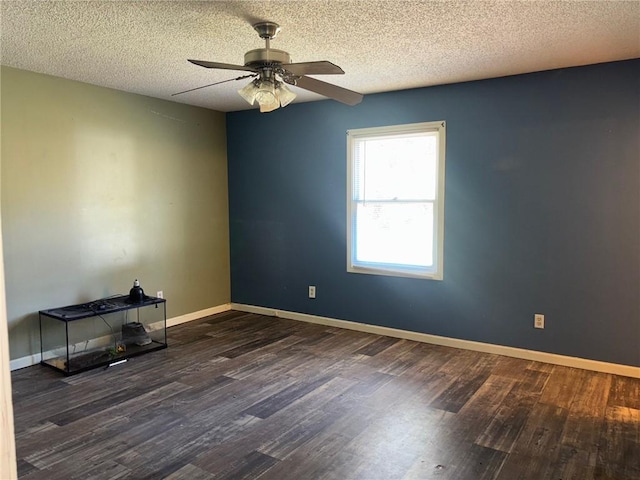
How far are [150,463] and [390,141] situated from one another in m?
3.43

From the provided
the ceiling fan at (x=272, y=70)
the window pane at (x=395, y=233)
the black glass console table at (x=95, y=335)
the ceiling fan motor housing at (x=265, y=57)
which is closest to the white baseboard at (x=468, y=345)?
the window pane at (x=395, y=233)

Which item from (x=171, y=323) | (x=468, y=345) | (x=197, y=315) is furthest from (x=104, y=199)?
(x=468, y=345)

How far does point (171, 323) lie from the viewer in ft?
17.1

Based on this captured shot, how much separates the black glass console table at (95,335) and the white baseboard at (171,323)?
2cm

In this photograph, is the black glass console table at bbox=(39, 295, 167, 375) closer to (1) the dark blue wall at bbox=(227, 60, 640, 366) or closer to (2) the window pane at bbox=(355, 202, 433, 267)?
(1) the dark blue wall at bbox=(227, 60, 640, 366)

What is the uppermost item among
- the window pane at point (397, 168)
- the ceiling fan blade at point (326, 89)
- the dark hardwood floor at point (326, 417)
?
the ceiling fan blade at point (326, 89)

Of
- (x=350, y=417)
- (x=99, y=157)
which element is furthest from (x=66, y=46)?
(x=350, y=417)

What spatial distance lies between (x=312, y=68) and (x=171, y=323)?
3550 millimetres

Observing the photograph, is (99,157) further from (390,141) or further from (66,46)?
(390,141)

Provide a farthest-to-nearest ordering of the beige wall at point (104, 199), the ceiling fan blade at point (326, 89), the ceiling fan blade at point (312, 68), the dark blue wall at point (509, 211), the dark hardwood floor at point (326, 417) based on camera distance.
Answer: the beige wall at point (104, 199), the dark blue wall at point (509, 211), the ceiling fan blade at point (326, 89), the ceiling fan blade at point (312, 68), the dark hardwood floor at point (326, 417)

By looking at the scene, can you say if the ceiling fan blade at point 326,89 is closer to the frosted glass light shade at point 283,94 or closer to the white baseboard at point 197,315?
the frosted glass light shade at point 283,94

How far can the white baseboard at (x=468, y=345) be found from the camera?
3.77m

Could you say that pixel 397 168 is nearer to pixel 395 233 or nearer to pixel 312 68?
pixel 395 233

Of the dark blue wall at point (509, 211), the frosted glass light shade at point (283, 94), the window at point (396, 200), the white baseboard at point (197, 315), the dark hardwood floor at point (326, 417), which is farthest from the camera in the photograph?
the white baseboard at point (197, 315)
